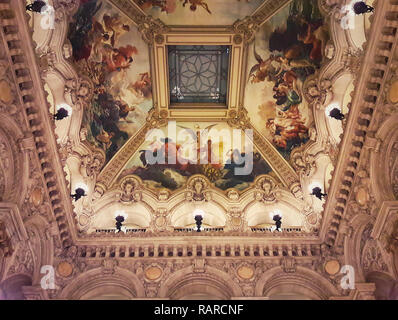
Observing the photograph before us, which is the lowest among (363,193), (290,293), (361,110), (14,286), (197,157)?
(14,286)

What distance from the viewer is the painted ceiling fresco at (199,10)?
16172 millimetres

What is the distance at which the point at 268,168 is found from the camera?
17.8 meters

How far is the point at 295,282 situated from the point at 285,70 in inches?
283

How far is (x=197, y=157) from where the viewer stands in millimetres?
18328

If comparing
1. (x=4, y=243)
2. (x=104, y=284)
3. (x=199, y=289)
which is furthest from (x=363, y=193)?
(x=4, y=243)

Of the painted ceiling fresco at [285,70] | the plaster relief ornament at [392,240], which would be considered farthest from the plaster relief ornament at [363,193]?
the painted ceiling fresco at [285,70]

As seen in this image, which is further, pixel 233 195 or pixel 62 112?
pixel 233 195

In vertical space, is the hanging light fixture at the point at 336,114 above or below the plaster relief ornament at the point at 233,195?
above

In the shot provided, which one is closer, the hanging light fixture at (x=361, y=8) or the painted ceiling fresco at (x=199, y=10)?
the hanging light fixture at (x=361, y=8)

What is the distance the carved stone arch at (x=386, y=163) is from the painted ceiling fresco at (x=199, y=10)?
660 centimetres

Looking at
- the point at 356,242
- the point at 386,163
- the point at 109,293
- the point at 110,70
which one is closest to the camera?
the point at 386,163

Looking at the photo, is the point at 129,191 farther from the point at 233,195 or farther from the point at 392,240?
the point at 392,240

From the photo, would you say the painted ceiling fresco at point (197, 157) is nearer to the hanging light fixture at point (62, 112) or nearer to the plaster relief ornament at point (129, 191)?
the plaster relief ornament at point (129, 191)
